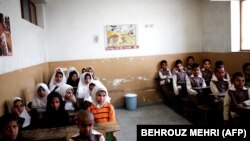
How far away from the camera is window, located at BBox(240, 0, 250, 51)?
591 cm

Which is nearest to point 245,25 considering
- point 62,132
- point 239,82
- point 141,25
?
point 141,25

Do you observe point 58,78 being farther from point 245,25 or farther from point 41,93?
point 245,25

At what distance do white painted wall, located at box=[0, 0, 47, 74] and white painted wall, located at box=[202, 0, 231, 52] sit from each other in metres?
4.41

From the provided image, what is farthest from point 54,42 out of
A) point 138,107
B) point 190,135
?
point 190,135

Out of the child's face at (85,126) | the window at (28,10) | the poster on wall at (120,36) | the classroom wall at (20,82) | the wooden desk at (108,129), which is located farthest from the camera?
the poster on wall at (120,36)

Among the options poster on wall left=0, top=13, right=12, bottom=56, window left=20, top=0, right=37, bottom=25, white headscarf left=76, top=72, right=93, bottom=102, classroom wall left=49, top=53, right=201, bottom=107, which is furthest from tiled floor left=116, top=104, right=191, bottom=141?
window left=20, top=0, right=37, bottom=25

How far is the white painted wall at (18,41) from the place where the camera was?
136 inches

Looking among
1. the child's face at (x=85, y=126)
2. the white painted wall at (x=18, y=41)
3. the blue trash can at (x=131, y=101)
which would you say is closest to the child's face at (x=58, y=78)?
the white painted wall at (x=18, y=41)

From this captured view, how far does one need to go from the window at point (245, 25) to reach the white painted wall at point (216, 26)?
287 mm

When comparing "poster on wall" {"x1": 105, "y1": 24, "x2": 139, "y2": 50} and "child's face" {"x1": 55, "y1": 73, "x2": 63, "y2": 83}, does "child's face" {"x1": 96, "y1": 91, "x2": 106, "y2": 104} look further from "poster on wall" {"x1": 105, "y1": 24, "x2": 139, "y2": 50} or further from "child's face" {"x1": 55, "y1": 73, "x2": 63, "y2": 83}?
"poster on wall" {"x1": 105, "y1": 24, "x2": 139, "y2": 50}

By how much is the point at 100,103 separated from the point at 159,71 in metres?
3.90

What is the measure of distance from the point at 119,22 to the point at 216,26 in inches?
99.0

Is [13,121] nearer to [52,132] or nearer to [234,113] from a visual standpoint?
[52,132]

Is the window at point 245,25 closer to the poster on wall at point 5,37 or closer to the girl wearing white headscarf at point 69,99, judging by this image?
→ the girl wearing white headscarf at point 69,99
